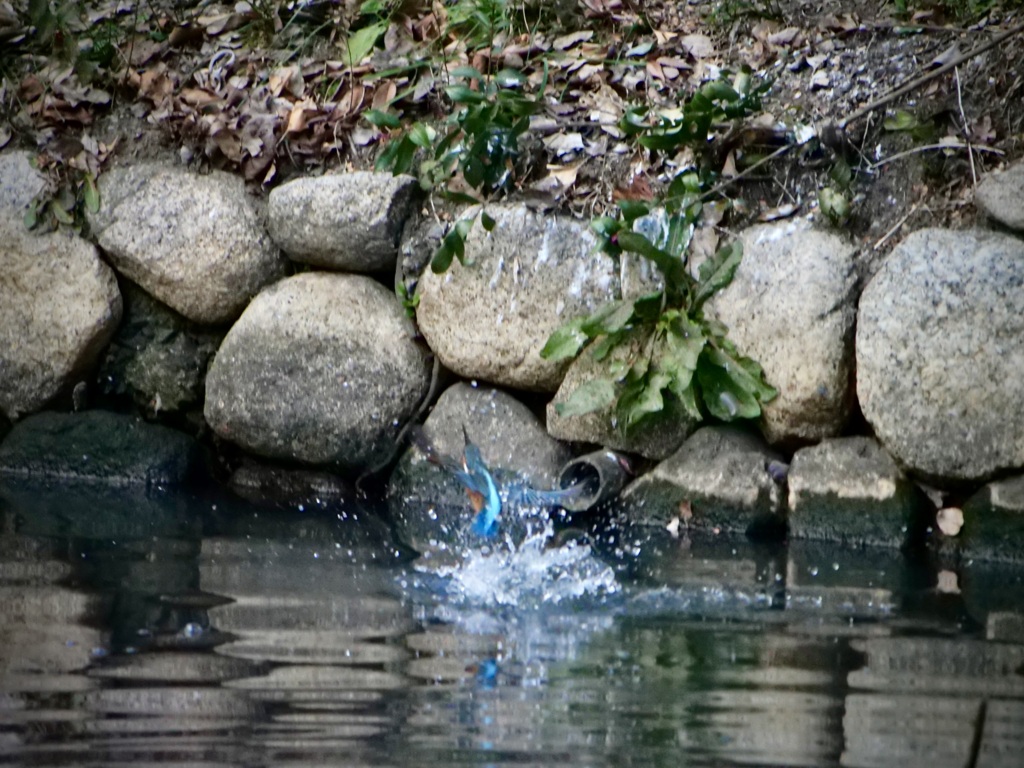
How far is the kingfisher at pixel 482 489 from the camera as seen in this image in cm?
512

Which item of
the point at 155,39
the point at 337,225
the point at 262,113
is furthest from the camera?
the point at 155,39

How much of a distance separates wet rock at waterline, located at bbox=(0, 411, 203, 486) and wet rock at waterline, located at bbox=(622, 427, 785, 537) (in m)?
2.37

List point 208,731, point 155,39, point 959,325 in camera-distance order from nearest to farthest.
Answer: point 208,731
point 959,325
point 155,39

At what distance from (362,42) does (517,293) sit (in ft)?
6.30

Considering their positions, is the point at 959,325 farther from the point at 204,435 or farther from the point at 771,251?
the point at 204,435

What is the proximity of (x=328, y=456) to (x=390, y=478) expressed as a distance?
0.32 metres

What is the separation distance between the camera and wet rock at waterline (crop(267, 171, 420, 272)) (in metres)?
6.29

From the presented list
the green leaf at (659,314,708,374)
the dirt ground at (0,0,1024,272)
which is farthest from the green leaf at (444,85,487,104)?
the green leaf at (659,314,708,374)

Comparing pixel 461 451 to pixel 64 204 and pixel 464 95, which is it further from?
pixel 64 204

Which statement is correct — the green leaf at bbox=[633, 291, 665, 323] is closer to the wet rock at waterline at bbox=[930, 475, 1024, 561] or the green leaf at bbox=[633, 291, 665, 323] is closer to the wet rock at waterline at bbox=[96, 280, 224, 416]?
the wet rock at waterline at bbox=[930, 475, 1024, 561]

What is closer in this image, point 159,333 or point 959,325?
point 959,325

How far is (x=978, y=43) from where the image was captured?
6020 mm

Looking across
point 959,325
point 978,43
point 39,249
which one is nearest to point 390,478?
point 39,249

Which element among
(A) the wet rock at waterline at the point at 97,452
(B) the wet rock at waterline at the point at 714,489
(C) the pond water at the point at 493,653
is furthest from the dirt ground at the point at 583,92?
(C) the pond water at the point at 493,653
